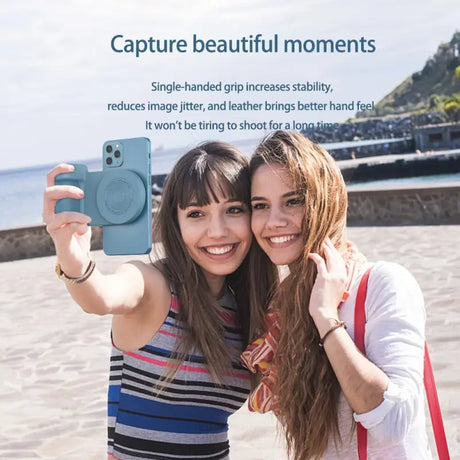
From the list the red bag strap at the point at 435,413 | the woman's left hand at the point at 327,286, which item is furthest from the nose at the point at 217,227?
the red bag strap at the point at 435,413

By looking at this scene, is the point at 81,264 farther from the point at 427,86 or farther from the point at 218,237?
the point at 427,86

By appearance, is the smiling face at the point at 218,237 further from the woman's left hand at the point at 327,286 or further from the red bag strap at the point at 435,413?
the red bag strap at the point at 435,413

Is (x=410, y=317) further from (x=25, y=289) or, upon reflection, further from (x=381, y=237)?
(x=381, y=237)

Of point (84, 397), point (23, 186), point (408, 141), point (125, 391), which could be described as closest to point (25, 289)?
point (84, 397)

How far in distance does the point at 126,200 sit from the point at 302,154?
481 millimetres

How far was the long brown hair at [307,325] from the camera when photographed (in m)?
1.76

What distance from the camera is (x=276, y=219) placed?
6.28 feet

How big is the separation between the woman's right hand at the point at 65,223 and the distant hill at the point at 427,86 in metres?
85.7

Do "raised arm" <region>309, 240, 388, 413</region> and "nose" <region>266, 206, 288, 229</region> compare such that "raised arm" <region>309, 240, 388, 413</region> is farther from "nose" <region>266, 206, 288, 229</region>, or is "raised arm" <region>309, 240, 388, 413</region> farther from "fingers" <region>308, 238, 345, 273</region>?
"nose" <region>266, 206, 288, 229</region>

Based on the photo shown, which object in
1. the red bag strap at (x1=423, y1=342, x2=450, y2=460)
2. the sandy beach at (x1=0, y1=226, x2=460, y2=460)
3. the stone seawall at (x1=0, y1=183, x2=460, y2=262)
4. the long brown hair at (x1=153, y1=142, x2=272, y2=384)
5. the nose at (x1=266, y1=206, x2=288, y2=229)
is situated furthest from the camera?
the stone seawall at (x1=0, y1=183, x2=460, y2=262)

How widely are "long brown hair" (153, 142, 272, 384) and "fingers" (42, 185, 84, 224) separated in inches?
20.5

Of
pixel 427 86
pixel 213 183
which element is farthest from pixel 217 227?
pixel 427 86

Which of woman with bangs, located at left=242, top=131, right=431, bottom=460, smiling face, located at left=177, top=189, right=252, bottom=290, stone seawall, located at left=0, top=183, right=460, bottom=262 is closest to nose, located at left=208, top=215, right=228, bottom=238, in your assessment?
smiling face, located at left=177, top=189, right=252, bottom=290

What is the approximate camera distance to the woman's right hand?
164 centimetres
